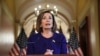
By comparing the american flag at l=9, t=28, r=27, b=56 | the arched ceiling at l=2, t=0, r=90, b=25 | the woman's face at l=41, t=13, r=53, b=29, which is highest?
the arched ceiling at l=2, t=0, r=90, b=25

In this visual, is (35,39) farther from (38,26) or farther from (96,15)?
(96,15)

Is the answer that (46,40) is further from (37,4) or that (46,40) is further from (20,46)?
(37,4)

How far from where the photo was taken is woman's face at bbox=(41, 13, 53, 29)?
3.27 meters

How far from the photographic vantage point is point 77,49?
3547 millimetres

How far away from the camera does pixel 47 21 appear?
330cm

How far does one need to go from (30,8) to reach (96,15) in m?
7.13

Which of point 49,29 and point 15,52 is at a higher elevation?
point 49,29

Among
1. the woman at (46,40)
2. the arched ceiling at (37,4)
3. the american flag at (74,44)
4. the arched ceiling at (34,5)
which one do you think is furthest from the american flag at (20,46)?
the arched ceiling at (34,5)

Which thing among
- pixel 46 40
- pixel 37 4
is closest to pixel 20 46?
pixel 46 40

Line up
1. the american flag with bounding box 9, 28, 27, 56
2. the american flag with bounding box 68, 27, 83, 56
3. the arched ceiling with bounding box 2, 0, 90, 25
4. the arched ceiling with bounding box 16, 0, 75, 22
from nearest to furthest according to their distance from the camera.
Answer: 1. the american flag with bounding box 68, 27, 83, 56
2. the american flag with bounding box 9, 28, 27, 56
3. the arched ceiling with bounding box 2, 0, 90, 25
4. the arched ceiling with bounding box 16, 0, 75, 22

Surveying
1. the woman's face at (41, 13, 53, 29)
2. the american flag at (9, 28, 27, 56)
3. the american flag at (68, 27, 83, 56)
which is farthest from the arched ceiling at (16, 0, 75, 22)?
the woman's face at (41, 13, 53, 29)

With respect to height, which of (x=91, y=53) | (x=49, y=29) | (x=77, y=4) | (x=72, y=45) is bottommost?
(x=91, y=53)

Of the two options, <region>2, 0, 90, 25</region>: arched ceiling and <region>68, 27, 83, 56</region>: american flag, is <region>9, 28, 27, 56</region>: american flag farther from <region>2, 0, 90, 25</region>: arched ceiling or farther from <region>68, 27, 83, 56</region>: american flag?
<region>2, 0, 90, 25</region>: arched ceiling

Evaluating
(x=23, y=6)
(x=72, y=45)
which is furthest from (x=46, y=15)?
(x=23, y=6)
